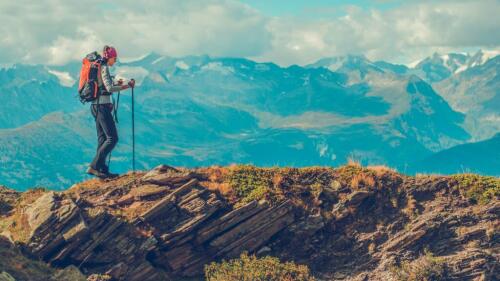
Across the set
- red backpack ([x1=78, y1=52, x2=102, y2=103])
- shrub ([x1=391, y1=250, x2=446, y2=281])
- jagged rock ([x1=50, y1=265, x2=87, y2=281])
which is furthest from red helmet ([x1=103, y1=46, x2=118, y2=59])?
shrub ([x1=391, y1=250, x2=446, y2=281])

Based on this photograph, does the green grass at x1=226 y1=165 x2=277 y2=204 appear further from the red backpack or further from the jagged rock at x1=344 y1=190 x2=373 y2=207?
the red backpack

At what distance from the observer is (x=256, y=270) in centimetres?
2794

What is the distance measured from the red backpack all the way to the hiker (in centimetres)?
10

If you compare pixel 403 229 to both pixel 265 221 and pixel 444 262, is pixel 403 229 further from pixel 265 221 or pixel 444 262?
pixel 265 221

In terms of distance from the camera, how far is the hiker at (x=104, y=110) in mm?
31953

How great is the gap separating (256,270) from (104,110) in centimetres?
1111

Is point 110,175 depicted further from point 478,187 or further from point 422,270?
point 478,187

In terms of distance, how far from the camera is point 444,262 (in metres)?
29.4

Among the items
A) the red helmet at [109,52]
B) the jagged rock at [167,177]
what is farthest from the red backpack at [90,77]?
the jagged rock at [167,177]

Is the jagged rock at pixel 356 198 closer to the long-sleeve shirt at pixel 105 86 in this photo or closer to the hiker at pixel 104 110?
the hiker at pixel 104 110

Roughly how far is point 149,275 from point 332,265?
836 cm

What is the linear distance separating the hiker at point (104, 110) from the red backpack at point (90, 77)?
0.34 feet

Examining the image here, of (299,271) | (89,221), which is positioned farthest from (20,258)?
(299,271)

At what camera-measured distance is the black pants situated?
3250cm
